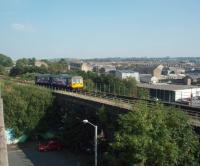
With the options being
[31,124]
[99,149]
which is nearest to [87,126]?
[99,149]

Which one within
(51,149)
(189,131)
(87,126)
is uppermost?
(189,131)

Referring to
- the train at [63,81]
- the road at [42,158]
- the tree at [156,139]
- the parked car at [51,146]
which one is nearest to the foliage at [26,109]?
the road at [42,158]

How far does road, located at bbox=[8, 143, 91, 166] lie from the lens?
29.0 metres

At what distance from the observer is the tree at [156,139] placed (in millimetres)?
19078

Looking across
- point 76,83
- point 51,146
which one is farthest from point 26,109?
point 76,83

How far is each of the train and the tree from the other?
27180mm

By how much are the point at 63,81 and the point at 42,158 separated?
1963 cm

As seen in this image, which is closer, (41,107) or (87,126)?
(87,126)

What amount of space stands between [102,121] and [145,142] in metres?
10.3

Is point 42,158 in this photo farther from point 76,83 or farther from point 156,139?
point 76,83

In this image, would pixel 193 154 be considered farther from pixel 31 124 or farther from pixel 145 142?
pixel 31 124

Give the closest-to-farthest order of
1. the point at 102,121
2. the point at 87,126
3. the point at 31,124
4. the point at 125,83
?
the point at 102,121 < the point at 87,126 < the point at 31,124 < the point at 125,83

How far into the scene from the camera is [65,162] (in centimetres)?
2922

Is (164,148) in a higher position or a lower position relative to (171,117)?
lower
